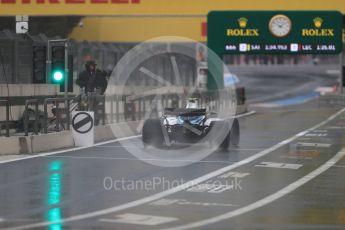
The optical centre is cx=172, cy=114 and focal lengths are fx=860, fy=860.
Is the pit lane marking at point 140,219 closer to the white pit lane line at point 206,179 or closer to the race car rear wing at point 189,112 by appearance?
the white pit lane line at point 206,179

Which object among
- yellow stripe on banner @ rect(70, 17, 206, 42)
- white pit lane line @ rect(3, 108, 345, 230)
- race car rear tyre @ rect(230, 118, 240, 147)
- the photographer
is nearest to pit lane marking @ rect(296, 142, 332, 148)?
race car rear tyre @ rect(230, 118, 240, 147)

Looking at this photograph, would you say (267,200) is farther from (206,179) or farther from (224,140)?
(224,140)

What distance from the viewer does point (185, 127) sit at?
1912cm

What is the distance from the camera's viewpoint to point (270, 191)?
13.1 meters

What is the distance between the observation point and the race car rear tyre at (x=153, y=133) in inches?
774

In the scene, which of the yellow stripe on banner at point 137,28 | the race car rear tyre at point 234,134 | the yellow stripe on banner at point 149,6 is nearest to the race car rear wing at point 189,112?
the race car rear tyre at point 234,134

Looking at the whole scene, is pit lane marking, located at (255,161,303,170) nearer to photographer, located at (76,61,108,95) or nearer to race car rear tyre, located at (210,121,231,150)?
race car rear tyre, located at (210,121,231,150)

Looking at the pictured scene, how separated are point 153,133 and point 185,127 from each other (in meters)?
0.99

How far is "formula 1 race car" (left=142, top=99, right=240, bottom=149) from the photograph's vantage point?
19.2 meters

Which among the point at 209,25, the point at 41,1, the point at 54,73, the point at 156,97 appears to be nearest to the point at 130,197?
the point at 54,73

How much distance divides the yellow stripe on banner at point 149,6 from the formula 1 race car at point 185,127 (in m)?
16.6

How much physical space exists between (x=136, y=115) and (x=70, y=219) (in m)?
17.7

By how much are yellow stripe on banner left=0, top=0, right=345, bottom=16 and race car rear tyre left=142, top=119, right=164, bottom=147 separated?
670 inches

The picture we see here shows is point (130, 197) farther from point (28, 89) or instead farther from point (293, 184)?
point (28, 89)
